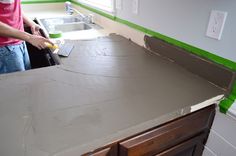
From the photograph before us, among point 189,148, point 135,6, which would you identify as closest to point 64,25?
point 135,6

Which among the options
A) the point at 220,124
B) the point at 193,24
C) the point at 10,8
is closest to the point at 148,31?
the point at 193,24

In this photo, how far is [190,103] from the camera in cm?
79

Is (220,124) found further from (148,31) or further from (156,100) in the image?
(148,31)

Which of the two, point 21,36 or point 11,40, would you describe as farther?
point 11,40

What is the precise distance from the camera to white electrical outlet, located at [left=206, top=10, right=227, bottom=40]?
0.84 meters

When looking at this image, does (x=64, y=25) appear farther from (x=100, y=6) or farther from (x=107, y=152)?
(x=107, y=152)

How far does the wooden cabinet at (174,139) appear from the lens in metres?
0.71

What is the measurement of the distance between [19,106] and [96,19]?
150cm

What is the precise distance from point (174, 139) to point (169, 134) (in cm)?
7

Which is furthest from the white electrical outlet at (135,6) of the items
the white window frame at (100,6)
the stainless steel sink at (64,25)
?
the stainless steel sink at (64,25)

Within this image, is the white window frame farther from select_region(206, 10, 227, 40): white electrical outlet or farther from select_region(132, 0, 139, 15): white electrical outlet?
select_region(206, 10, 227, 40): white electrical outlet

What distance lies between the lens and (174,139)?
2.77 feet

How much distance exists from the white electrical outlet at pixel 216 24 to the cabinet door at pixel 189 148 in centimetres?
49

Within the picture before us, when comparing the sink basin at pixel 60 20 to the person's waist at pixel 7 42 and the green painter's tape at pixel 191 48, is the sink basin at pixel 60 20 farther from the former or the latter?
the green painter's tape at pixel 191 48
